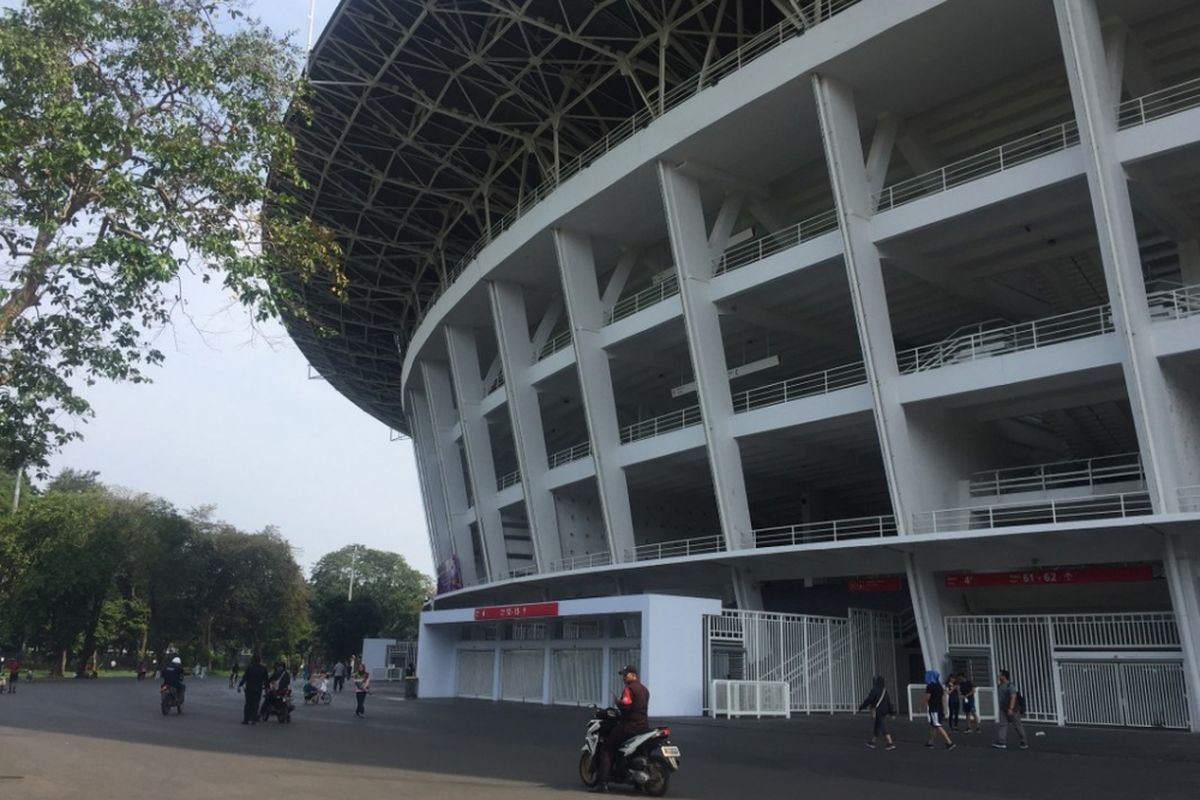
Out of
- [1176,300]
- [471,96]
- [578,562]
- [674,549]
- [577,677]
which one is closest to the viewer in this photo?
[1176,300]

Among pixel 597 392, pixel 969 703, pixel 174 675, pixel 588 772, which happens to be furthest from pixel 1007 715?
pixel 174 675

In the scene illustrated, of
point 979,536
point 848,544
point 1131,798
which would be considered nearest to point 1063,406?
point 979,536

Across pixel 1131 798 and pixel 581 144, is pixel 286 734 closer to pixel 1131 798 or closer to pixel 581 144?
pixel 1131 798

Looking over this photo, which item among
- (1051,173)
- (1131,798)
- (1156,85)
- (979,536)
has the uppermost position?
(1156,85)

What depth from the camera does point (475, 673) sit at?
3656 centimetres

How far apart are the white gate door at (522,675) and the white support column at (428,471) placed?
Answer: 16.0 meters

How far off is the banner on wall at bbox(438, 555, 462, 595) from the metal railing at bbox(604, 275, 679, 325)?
15.9 metres

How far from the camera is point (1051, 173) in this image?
2098 centimetres

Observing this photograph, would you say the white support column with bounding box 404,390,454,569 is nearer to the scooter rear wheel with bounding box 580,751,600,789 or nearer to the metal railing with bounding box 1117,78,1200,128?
the metal railing with bounding box 1117,78,1200,128

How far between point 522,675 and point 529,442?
830cm

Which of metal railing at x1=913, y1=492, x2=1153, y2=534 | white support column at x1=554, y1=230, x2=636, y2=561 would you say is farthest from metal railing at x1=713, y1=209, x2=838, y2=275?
metal railing at x1=913, y1=492, x2=1153, y2=534

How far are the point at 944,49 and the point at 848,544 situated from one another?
40.1 ft

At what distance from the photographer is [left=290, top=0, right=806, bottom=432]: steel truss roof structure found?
27.9 meters

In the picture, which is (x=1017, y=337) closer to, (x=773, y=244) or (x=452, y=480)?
(x=773, y=244)
